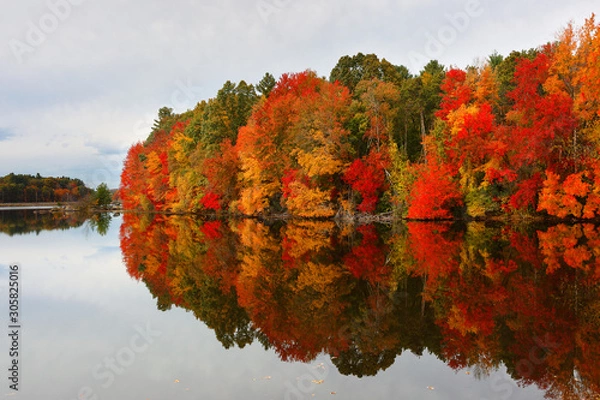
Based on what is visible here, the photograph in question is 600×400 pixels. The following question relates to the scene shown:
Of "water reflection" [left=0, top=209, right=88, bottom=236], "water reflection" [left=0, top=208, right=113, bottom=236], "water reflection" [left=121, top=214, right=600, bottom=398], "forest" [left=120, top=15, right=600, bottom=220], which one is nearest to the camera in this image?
"water reflection" [left=121, top=214, right=600, bottom=398]

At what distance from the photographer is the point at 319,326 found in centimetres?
947

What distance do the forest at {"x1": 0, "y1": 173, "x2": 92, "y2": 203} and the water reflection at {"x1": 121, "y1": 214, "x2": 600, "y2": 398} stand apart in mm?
130593

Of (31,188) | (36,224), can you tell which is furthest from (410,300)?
(31,188)

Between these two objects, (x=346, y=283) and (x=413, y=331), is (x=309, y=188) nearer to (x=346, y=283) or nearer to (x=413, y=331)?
(x=346, y=283)

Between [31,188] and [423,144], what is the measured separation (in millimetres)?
135912

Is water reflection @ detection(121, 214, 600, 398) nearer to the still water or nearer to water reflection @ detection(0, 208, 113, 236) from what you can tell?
the still water

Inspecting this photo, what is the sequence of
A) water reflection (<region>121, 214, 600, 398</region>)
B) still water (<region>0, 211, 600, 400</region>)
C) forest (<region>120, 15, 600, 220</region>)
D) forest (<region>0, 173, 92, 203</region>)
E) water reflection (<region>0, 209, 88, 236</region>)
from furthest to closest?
forest (<region>0, 173, 92, 203</region>) → water reflection (<region>0, 209, 88, 236</region>) → forest (<region>120, 15, 600, 220</region>) → water reflection (<region>121, 214, 600, 398</region>) → still water (<region>0, 211, 600, 400</region>)

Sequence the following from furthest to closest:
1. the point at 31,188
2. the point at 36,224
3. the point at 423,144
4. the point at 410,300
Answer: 1. the point at 31,188
2. the point at 36,224
3. the point at 423,144
4. the point at 410,300

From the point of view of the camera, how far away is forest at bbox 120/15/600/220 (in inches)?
1089

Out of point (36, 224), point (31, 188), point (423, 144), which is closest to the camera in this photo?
point (423, 144)

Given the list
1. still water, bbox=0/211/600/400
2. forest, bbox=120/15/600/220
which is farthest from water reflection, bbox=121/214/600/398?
forest, bbox=120/15/600/220

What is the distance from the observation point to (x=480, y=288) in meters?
11.8

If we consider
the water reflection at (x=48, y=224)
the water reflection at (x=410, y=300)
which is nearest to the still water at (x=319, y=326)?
the water reflection at (x=410, y=300)

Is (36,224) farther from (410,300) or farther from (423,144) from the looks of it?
(410,300)
